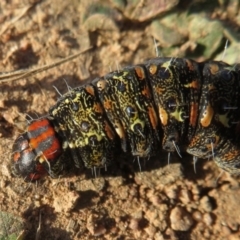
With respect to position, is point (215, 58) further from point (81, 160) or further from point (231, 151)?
point (81, 160)

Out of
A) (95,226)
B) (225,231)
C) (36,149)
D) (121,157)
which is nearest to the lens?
(36,149)

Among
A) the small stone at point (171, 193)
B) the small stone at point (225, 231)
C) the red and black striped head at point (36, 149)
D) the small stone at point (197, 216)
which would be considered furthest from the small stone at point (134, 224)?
the red and black striped head at point (36, 149)

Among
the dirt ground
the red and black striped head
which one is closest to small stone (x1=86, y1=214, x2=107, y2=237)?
the dirt ground

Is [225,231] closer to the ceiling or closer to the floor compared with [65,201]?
closer to the floor

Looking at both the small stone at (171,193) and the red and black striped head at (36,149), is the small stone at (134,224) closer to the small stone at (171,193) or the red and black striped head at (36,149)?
the small stone at (171,193)

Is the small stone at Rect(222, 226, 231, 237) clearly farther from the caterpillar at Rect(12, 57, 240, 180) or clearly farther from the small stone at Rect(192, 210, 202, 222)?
the caterpillar at Rect(12, 57, 240, 180)

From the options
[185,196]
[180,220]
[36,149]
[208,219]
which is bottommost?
[208,219]

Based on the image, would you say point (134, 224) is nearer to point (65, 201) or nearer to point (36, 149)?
point (65, 201)

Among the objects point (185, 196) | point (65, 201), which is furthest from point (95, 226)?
point (185, 196)
